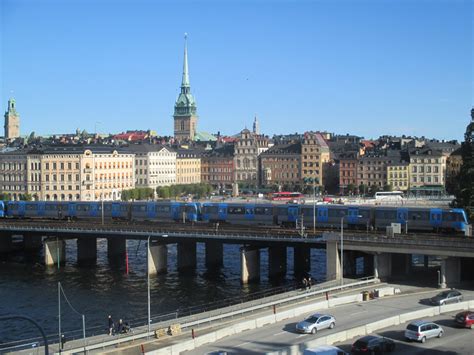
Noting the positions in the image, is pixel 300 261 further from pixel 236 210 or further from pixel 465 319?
pixel 465 319

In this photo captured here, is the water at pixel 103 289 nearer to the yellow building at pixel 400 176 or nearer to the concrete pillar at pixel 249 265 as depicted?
the concrete pillar at pixel 249 265

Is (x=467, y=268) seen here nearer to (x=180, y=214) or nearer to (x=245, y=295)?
(x=245, y=295)

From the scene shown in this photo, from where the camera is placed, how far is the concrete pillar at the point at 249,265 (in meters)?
79.9

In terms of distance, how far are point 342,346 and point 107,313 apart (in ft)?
91.9


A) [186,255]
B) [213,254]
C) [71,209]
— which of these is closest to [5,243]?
[71,209]

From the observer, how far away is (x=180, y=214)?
102 metres

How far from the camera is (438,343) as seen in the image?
44531 millimetres

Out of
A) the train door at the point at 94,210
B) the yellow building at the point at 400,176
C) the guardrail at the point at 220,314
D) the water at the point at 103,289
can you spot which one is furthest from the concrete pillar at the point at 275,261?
the yellow building at the point at 400,176

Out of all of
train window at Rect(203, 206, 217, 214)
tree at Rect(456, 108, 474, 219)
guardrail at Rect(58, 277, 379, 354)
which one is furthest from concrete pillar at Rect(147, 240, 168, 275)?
tree at Rect(456, 108, 474, 219)

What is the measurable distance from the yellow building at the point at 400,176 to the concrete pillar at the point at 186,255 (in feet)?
358

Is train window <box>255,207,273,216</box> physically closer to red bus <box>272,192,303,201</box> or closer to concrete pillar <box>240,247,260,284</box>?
concrete pillar <box>240,247,260,284</box>

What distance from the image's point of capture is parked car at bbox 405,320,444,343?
4447 cm

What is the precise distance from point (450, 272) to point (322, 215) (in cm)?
2710

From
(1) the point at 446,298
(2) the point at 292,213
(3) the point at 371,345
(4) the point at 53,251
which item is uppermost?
(2) the point at 292,213
